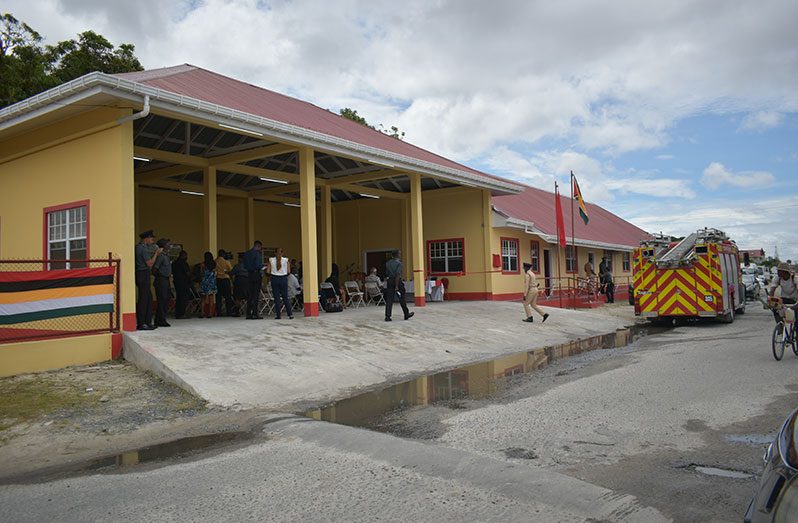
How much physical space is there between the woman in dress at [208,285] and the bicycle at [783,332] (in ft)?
36.5

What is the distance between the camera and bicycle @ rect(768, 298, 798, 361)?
31.8ft

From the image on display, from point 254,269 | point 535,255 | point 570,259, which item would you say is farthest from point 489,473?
point 570,259

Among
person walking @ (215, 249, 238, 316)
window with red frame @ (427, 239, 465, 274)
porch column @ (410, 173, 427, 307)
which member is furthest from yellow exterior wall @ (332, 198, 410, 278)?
person walking @ (215, 249, 238, 316)

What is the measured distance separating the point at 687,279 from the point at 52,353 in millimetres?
14976

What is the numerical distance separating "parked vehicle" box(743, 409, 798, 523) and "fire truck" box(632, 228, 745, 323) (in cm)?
1495

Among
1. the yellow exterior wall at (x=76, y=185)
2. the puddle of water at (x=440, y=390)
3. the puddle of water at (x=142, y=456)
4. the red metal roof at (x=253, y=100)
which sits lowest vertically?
the puddle of water at (x=142, y=456)

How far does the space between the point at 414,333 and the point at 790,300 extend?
692cm

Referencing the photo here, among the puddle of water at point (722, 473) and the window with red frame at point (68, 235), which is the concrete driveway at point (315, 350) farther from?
the puddle of water at point (722, 473)

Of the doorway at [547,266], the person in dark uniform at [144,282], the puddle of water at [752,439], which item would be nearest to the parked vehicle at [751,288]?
the doorway at [547,266]

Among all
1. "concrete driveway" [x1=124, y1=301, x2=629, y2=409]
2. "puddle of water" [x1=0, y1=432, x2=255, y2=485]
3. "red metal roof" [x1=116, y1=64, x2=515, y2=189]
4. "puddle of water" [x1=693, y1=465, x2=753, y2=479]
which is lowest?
"puddle of water" [x1=0, y1=432, x2=255, y2=485]

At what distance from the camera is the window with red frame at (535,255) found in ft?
79.7

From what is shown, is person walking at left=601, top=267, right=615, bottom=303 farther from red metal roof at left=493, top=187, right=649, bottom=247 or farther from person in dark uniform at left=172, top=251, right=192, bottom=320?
person in dark uniform at left=172, top=251, right=192, bottom=320

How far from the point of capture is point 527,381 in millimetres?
8930

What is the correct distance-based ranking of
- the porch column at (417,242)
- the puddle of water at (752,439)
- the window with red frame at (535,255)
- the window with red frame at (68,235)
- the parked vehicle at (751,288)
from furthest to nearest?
the parked vehicle at (751,288), the window with red frame at (535,255), the porch column at (417,242), the window with red frame at (68,235), the puddle of water at (752,439)
